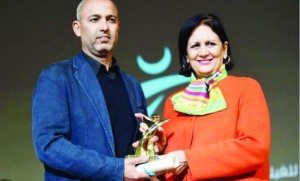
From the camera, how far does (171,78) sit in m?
3.05

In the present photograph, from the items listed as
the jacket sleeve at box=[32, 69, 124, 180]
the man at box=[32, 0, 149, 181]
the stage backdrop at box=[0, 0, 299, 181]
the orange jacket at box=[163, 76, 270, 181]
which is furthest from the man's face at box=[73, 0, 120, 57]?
the stage backdrop at box=[0, 0, 299, 181]

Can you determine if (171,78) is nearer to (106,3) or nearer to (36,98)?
(106,3)

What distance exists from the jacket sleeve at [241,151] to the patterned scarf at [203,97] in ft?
0.32

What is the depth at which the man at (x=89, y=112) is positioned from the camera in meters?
1.50

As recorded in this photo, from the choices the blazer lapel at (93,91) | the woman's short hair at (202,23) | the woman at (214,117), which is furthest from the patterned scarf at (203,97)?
the blazer lapel at (93,91)

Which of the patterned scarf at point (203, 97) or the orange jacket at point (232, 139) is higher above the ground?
the patterned scarf at point (203, 97)

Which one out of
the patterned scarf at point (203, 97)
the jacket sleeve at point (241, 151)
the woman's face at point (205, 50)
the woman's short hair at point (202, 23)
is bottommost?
the jacket sleeve at point (241, 151)

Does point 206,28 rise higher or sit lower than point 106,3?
lower

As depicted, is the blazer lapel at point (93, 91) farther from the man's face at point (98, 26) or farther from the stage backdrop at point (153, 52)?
A: the stage backdrop at point (153, 52)

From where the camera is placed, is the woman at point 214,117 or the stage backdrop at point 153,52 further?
the stage backdrop at point 153,52

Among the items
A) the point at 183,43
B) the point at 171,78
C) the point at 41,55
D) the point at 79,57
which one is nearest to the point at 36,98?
the point at 79,57

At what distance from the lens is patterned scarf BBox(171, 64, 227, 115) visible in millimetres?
1637

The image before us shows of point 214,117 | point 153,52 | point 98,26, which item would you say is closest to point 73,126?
point 98,26

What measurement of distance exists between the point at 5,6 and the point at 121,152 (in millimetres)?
1361
